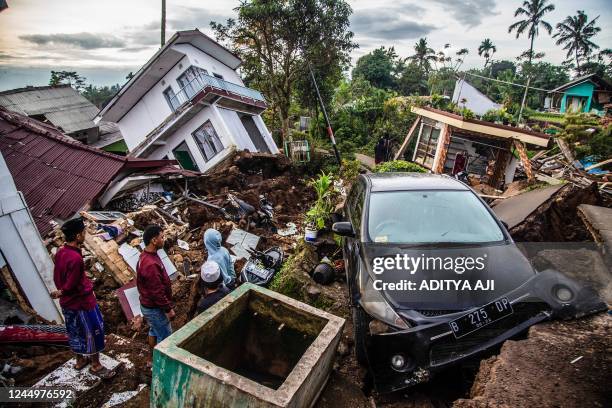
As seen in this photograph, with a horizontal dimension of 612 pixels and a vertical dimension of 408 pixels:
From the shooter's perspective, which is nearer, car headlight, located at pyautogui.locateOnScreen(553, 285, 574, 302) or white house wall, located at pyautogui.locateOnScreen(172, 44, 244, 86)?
car headlight, located at pyautogui.locateOnScreen(553, 285, 574, 302)

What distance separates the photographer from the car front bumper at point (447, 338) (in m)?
2.73

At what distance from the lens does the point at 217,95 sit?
14977mm

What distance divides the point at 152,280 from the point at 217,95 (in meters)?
13.0

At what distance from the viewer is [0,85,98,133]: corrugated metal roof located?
69.6ft

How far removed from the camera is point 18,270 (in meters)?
4.58

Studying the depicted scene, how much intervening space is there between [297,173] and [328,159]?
263cm

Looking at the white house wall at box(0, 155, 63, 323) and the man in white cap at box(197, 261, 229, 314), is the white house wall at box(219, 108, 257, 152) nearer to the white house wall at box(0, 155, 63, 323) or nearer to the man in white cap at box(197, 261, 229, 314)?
the white house wall at box(0, 155, 63, 323)

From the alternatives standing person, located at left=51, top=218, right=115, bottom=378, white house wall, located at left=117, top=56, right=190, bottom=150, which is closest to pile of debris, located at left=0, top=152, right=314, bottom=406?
standing person, located at left=51, top=218, right=115, bottom=378

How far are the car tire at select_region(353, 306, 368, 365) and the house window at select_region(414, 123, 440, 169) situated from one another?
12648 millimetres

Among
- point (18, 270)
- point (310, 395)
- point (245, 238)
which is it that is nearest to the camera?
point (310, 395)

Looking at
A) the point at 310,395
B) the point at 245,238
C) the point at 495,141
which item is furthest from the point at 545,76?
the point at 310,395

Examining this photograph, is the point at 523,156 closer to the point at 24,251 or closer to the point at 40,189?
the point at 24,251

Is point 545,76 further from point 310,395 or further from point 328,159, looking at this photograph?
point 310,395

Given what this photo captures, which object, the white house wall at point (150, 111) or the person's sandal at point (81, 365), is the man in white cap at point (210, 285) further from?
the white house wall at point (150, 111)
